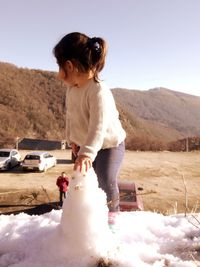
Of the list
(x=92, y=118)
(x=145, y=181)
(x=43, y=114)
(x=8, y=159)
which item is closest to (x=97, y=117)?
(x=92, y=118)

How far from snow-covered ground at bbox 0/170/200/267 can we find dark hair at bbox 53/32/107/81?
2.67ft

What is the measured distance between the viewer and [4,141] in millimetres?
41562

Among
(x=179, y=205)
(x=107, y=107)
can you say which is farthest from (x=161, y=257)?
(x=179, y=205)

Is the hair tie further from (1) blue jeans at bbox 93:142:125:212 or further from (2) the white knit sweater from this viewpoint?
(1) blue jeans at bbox 93:142:125:212

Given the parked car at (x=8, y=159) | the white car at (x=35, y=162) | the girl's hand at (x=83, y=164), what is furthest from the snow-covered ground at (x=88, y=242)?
the parked car at (x=8, y=159)

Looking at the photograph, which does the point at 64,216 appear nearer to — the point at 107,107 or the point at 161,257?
the point at 161,257

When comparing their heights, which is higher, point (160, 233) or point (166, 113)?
point (160, 233)

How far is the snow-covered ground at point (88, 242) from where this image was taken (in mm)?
2186

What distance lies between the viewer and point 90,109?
2771 millimetres

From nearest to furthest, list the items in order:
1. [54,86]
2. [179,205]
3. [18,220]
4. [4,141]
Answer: [18,220]
[179,205]
[4,141]
[54,86]

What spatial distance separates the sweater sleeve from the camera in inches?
103

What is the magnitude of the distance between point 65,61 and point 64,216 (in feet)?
3.61

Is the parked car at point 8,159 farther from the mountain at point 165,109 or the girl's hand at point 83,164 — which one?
the mountain at point 165,109

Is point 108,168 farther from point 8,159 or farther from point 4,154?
point 4,154
